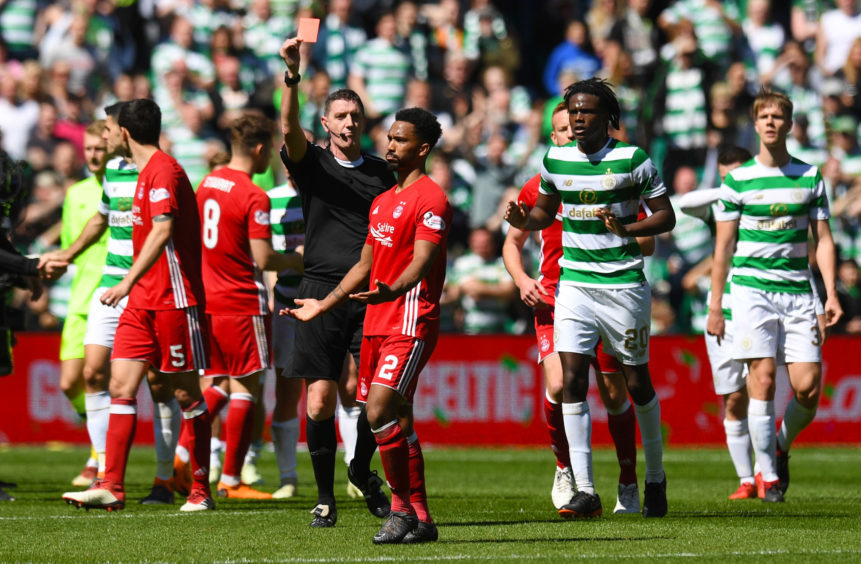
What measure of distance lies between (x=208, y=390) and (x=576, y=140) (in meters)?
3.59

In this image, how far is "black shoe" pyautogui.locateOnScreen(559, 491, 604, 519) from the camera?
8289 millimetres

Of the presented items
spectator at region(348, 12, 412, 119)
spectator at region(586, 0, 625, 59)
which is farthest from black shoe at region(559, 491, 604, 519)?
spectator at region(586, 0, 625, 59)

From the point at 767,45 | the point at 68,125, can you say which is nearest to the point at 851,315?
the point at 767,45

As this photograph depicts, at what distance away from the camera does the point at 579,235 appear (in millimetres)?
8281

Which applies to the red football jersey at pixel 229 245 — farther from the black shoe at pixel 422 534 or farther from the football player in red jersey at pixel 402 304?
the black shoe at pixel 422 534

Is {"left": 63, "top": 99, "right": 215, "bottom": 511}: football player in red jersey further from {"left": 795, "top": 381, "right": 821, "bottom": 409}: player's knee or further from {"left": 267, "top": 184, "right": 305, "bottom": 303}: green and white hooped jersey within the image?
{"left": 795, "top": 381, "right": 821, "bottom": 409}: player's knee

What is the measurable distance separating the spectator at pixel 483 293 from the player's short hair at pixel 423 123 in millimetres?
8897

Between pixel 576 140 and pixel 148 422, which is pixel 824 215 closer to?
pixel 576 140

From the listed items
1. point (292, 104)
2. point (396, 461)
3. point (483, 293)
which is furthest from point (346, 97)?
point (483, 293)

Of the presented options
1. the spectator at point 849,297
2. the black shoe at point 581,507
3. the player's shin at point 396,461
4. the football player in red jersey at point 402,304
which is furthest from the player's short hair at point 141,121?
the spectator at point 849,297

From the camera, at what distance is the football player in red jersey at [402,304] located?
279 inches

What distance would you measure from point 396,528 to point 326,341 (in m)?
1.69

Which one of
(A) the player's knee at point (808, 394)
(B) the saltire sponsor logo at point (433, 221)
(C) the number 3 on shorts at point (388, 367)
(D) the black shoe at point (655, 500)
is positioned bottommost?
(D) the black shoe at point (655, 500)

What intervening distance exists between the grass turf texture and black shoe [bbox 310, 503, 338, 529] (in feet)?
0.35
